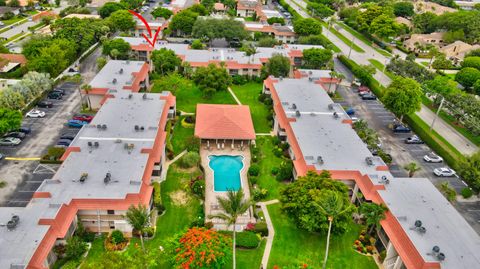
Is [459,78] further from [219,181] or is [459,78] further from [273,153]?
[219,181]

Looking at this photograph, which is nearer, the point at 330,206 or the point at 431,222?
the point at 330,206

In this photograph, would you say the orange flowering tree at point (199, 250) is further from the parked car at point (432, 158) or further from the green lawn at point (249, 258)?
the parked car at point (432, 158)

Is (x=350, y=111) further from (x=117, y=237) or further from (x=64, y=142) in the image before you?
(x=64, y=142)

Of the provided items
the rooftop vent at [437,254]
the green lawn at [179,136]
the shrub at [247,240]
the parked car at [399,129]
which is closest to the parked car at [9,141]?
the green lawn at [179,136]

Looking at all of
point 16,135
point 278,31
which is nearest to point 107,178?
point 16,135

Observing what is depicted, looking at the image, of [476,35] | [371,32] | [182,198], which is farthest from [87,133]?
[476,35]

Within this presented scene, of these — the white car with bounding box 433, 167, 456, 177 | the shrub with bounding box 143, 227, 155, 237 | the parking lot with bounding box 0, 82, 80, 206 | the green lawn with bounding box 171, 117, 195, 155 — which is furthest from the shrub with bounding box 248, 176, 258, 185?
the white car with bounding box 433, 167, 456, 177
